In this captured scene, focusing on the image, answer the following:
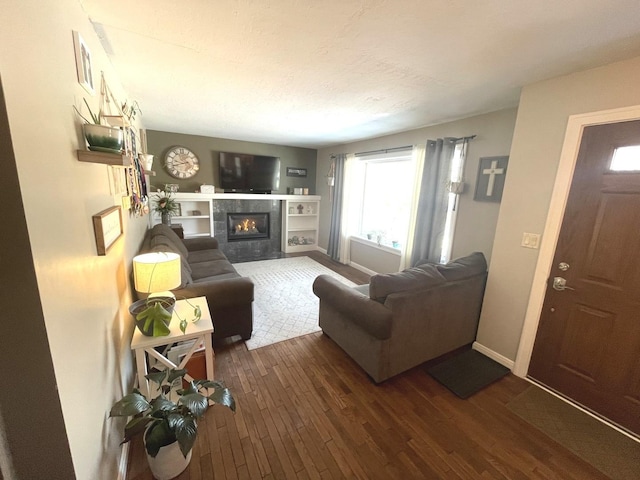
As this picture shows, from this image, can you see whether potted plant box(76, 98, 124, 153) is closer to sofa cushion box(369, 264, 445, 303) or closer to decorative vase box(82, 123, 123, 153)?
decorative vase box(82, 123, 123, 153)

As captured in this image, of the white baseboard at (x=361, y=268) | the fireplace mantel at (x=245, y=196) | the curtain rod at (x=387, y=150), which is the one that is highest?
the curtain rod at (x=387, y=150)

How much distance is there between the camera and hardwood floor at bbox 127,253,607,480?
1.43 meters

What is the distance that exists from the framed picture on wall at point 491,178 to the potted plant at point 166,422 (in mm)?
2926

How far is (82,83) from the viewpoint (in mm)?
1111

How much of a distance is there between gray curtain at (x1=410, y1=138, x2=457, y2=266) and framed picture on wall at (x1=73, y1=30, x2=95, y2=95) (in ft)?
10.4

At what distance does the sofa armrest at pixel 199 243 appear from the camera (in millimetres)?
3949

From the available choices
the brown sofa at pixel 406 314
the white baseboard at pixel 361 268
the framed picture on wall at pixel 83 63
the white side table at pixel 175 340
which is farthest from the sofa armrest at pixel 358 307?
the white baseboard at pixel 361 268

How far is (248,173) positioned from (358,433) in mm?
4639

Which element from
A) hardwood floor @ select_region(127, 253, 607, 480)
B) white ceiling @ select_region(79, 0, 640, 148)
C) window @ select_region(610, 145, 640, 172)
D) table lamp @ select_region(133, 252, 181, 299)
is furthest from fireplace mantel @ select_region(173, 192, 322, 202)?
window @ select_region(610, 145, 640, 172)

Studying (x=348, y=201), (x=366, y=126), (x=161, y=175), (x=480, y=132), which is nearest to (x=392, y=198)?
(x=348, y=201)

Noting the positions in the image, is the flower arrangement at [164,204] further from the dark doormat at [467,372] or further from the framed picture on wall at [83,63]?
the dark doormat at [467,372]

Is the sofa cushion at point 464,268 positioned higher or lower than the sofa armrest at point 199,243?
higher

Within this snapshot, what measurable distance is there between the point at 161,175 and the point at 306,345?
407cm

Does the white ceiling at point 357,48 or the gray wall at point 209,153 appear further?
the gray wall at point 209,153
